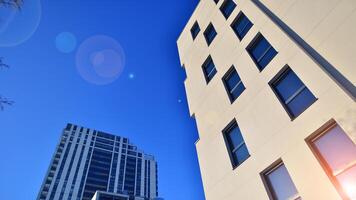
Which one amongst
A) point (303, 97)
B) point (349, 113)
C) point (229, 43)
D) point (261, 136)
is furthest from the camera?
point (229, 43)

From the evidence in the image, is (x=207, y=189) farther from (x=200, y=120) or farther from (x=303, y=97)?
(x=303, y=97)

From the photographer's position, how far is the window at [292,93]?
26.7 ft

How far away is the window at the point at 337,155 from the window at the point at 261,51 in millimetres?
4329

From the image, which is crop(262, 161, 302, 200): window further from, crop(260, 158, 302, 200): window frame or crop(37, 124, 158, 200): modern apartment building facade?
crop(37, 124, 158, 200): modern apartment building facade

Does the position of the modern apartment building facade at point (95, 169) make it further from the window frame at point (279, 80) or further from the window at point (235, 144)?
the window frame at point (279, 80)

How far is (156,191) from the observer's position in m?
150

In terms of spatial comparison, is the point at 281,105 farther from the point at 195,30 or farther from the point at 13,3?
the point at 195,30

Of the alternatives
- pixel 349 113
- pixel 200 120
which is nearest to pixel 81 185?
pixel 200 120

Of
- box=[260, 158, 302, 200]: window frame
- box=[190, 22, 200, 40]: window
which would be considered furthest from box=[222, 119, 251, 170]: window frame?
box=[190, 22, 200, 40]: window

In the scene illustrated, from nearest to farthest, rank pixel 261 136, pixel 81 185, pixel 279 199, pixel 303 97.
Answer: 1. pixel 279 199
2. pixel 303 97
3. pixel 261 136
4. pixel 81 185

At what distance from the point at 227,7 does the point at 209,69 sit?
4.69m

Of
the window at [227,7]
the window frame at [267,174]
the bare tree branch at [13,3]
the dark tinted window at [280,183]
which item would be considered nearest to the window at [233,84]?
the window frame at [267,174]

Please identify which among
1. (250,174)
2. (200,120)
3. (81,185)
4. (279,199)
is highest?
(81,185)

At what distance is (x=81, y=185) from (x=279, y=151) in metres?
130
